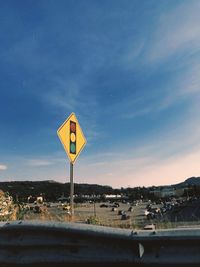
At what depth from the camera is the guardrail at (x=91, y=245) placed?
Result: 11.0 feet

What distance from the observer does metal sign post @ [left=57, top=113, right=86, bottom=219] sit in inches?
321

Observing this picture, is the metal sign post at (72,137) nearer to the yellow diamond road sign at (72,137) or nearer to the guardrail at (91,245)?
the yellow diamond road sign at (72,137)

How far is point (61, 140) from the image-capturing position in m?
8.10

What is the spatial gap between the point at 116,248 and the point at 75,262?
43 cm

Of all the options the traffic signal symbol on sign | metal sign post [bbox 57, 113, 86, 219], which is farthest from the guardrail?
the traffic signal symbol on sign

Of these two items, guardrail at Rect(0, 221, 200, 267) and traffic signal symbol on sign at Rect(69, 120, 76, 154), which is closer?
guardrail at Rect(0, 221, 200, 267)

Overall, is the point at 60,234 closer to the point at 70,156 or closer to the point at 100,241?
the point at 100,241

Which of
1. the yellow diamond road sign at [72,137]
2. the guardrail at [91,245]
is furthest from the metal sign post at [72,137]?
the guardrail at [91,245]

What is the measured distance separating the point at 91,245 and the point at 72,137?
4.82 metres

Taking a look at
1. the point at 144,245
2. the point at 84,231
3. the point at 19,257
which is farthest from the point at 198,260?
the point at 19,257

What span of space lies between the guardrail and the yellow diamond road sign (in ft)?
13.2

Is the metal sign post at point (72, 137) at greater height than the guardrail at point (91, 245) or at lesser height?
greater

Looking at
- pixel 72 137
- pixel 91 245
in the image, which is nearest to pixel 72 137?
pixel 72 137

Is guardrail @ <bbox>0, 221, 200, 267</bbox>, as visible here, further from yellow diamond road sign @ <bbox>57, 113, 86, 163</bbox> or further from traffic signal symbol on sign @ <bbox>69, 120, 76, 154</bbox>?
traffic signal symbol on sign @ <bbox>69, 120, 76, 154</bbox>
